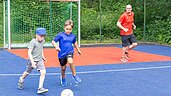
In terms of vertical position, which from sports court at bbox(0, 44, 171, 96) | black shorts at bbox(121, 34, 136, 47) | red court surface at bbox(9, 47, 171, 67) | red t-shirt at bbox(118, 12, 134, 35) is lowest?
sports court at bbox(0, 44, 171, 96)

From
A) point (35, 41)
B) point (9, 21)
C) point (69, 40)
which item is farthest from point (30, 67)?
point (9, 21)

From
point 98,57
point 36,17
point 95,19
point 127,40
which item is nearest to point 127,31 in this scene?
point 127,40

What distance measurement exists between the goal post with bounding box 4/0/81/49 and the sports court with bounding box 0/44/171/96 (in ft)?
6.72

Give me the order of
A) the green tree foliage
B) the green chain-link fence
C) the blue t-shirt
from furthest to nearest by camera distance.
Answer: the green tree foliage
the green chain-link fence
the blue t-shirt

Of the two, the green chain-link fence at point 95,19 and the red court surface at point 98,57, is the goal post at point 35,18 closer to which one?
the green chain-link fence at point 95,19

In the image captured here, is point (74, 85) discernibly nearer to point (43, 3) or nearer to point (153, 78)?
point (153, 78)

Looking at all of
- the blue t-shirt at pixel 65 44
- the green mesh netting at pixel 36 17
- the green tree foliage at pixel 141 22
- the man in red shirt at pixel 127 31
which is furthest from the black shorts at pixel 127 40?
the green tree foliage at pixel 141 22

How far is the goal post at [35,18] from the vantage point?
17.6 metres

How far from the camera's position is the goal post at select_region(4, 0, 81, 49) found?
57.7ft

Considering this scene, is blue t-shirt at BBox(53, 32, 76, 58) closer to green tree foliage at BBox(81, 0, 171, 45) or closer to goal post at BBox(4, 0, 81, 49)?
goal post at BBox(4, 0, 81, 49)

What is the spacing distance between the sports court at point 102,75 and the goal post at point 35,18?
2.05 m

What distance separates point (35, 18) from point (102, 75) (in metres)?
8.49

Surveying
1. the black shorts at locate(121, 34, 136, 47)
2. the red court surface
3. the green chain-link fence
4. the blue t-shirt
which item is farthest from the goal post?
the blue t-shirt

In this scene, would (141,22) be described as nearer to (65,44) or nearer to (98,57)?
(98,57)
